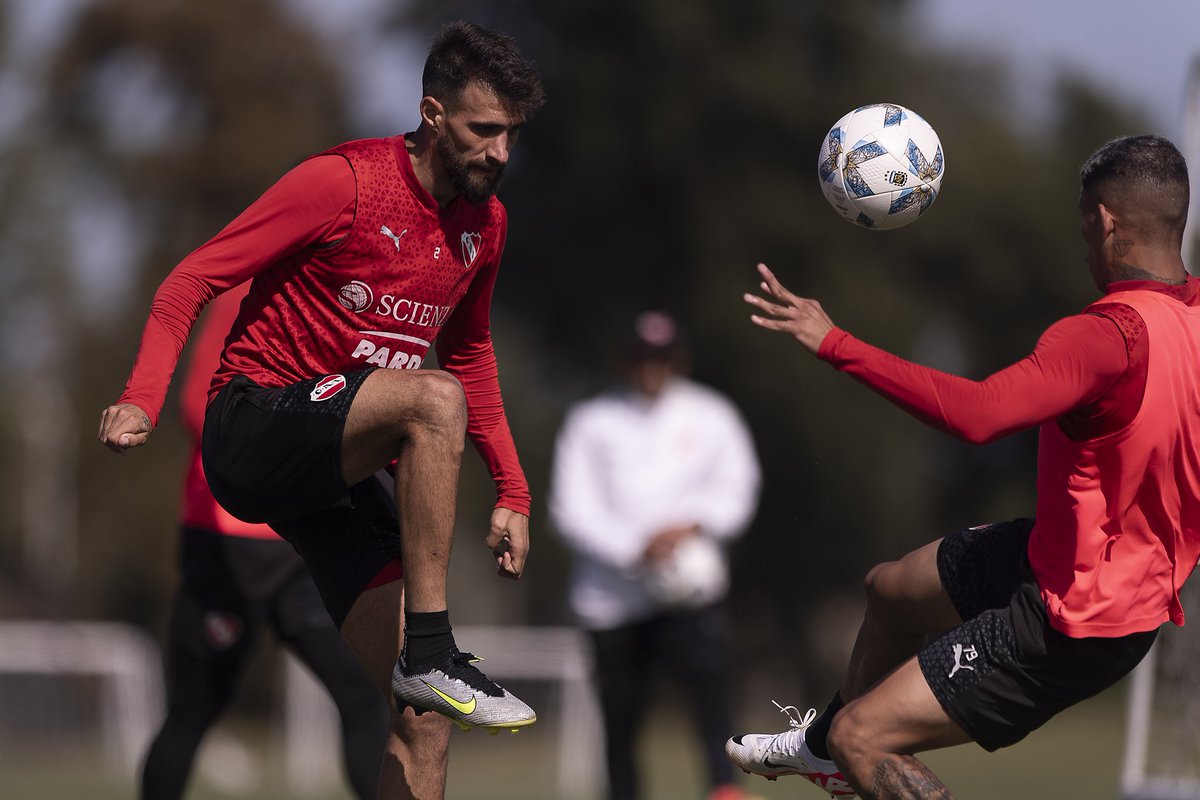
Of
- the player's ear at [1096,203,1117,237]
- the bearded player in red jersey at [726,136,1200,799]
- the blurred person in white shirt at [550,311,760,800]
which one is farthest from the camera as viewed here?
the blurred person in white shirt at [550,311,760,800]

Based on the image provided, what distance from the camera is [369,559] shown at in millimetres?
5145

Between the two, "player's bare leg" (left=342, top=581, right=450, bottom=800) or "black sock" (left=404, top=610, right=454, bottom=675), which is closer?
"black sock" (left=404, top=610, right=454, bottom=675)

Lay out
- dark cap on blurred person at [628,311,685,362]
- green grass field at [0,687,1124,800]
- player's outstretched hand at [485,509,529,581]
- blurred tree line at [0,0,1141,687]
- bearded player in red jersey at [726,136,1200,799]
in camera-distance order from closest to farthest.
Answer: bearded player in red jersey at [726,136,1200,799] → player's outstretched hand at [485,509,529,581] → dark cap on blurred person at [628,311,685,362] → green grass field at [0,687,1124,800] → blurred tree line at [0,0,1141,687]

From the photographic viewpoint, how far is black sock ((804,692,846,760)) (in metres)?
5.33

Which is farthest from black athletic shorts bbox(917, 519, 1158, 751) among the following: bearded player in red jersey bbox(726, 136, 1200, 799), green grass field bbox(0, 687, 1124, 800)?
green grass field bbox(0, 687, 1124, 800)

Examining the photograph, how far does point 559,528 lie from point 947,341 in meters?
21.8

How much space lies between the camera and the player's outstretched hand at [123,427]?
443 cm

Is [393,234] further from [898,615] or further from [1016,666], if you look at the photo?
[1016,666]

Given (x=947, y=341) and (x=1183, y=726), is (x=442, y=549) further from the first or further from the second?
(x=947, y=341)

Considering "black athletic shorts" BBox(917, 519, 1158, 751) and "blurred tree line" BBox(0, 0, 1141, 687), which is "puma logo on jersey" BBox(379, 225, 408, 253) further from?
"blurred tree line" BBox(0, 0, 1141, 687)

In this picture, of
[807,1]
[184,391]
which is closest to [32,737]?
[184,391]

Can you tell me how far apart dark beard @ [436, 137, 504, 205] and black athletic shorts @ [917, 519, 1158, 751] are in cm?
193

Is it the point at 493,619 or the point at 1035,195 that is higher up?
the point at 1035,195

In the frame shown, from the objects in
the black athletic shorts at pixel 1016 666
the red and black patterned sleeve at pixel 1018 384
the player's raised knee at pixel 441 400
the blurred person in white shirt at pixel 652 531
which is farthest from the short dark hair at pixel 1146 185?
the blurred person in white shirt at pixel 652 531
